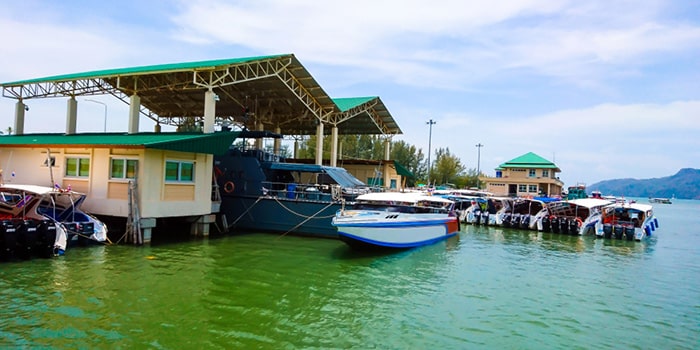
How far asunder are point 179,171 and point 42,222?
5.80 metres

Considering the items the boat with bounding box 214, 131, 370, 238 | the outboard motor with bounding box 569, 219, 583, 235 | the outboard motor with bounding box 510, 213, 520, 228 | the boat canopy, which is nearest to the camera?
the boat with bounding box 214, 131, 370, 238

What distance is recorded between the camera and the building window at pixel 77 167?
1886cm

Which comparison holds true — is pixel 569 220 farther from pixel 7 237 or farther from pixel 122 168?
pixel 7 237

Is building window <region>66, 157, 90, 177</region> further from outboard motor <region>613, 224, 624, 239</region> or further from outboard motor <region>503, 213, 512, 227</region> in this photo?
outboard motor <region>613, 224, 624, 239</region>

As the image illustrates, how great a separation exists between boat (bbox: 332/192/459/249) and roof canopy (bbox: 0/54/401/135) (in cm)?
888

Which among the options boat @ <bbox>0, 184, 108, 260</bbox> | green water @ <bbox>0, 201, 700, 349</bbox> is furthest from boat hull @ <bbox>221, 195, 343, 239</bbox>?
boat @ <bbox>0, 184, 108, 260</bbox>

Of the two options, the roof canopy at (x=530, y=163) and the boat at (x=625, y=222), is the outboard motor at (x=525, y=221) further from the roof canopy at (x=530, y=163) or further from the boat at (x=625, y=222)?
the roof canopy at (x=530, y=163)

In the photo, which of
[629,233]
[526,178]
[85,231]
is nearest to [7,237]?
[85,231]

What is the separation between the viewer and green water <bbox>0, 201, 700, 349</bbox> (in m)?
8.76

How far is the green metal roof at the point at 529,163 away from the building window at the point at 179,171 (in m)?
50.2

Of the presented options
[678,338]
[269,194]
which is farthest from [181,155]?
[678,338]

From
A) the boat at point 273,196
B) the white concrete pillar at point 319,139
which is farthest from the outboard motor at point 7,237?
the white concrete pillar at point 319,139

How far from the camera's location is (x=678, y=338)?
9859 mm

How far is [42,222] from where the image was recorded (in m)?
14.0
